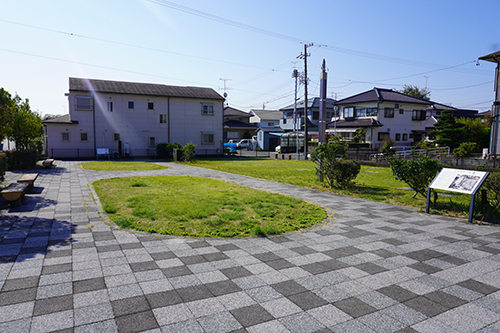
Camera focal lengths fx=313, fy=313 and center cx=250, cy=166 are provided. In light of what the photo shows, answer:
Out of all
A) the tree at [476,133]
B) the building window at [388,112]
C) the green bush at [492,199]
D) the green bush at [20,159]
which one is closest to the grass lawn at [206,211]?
the green bush at [492,199]

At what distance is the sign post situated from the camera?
700 cm

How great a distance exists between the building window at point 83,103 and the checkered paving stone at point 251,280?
25657 millimetres

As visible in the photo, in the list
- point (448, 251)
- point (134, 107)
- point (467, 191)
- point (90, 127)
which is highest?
point (134, 107)

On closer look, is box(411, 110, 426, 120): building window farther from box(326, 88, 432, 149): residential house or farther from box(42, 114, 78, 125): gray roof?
box(42, 114, 78, 125): gray roof

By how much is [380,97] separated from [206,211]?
119ft

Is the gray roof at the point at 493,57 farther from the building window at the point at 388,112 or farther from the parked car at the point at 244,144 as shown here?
the parked car at the point at 244,144

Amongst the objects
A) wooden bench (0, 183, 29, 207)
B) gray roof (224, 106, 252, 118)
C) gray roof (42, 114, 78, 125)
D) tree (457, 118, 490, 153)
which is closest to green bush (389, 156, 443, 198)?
wooden bench (0, 183, 29, 207)

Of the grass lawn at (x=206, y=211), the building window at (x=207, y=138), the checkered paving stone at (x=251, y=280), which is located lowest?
the checkered paving stone at (x=251, y=280)

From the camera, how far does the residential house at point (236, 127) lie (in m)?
54.2

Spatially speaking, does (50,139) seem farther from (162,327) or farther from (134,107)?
(162,327)

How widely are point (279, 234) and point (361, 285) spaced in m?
2.26

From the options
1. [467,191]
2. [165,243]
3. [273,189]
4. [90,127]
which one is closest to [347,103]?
[90,127]

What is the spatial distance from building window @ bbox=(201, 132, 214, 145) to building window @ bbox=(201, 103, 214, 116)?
2.19 m

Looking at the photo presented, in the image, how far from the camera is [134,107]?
3133 cm
